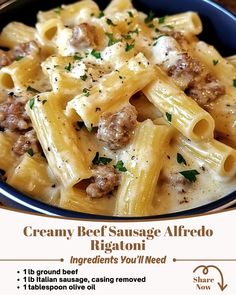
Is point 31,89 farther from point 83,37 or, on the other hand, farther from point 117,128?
point 117,128

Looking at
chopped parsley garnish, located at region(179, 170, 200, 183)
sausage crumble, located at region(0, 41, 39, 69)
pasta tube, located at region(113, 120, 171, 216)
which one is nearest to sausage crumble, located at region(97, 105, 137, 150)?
pasta tube, located at region(113, 120, 171, 216)

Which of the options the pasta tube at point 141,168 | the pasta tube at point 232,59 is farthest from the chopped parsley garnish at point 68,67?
the pasta tube at point 232,59

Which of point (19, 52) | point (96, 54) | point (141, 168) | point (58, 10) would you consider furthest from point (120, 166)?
point (58, 10)

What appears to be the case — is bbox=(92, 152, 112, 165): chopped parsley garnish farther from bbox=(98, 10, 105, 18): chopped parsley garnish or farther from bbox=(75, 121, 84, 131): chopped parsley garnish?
bbox=(98, 10, 105, 18): chopped parsley garnish

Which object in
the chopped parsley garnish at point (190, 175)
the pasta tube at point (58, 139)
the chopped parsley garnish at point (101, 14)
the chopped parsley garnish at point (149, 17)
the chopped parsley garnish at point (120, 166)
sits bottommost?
the chopped parsley garnish at point (190, 175)

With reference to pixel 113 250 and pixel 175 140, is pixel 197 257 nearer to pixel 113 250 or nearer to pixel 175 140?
pixel 113 250

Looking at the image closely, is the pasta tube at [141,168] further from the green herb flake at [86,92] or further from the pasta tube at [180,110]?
the green herb flake at [86,92]
